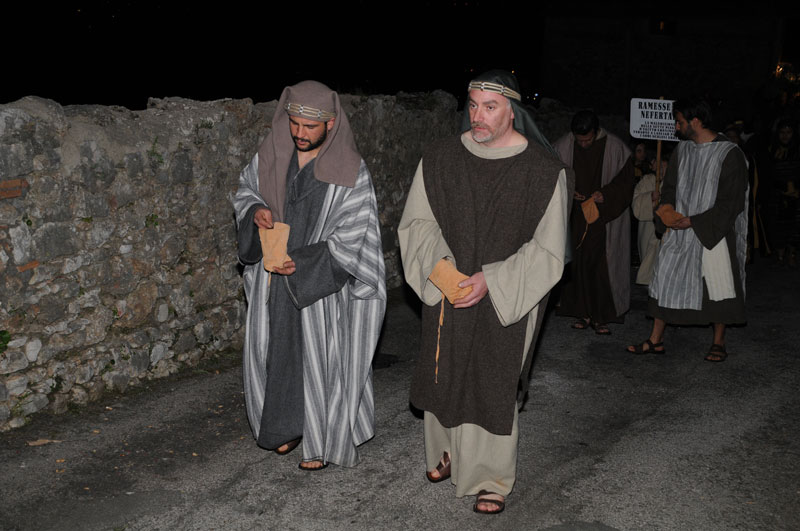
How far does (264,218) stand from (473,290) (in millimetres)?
1217

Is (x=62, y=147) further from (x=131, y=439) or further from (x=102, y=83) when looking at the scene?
(x=102, y=83)

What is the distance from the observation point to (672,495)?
181 inches

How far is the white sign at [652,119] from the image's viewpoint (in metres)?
7.78

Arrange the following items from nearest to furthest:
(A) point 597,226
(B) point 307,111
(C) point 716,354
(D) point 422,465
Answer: (B) point 307,111
(D) point 422,465
(C) point 716,354
(A) point 597,226

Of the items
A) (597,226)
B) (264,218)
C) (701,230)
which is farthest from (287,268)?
(597,226)

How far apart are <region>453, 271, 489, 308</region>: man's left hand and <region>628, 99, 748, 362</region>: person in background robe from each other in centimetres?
302

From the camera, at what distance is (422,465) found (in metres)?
4.95

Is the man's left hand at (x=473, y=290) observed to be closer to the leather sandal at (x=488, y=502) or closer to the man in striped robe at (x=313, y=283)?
the man in striped robe at (x=313, y=283)

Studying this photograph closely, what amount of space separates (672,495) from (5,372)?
12.3 ft

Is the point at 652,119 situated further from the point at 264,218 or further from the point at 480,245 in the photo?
the point at 264,218

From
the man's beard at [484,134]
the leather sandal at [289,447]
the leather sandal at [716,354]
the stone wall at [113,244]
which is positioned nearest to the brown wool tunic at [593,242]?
the leather sandal at [716,354]

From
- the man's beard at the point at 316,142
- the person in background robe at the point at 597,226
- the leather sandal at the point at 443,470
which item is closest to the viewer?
the man's beard at the point at 316,142

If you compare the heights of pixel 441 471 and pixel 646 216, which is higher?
pixel 646 216

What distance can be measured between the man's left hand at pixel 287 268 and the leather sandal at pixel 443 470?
127cm
